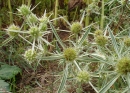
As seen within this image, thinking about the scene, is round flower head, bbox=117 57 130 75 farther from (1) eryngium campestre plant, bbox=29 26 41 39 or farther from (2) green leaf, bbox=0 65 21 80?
(2) green leaf, bbox=0 65 21 80

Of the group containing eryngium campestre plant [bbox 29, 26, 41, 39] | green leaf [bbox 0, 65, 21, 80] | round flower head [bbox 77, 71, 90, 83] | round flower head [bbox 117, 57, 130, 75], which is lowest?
green leaf [bbox 0, 65, 21, 80]

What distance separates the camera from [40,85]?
6.25 ft

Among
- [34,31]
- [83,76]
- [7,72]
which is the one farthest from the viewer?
[7,72]

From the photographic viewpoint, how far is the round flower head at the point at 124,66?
1073mm

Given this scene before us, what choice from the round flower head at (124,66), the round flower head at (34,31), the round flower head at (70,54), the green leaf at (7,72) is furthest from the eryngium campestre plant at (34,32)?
the green leaf at (7,72)

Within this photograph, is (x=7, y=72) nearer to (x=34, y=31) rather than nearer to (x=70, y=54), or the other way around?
(x=34, y=31)

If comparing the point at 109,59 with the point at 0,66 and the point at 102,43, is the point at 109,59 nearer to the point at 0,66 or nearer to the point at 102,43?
the point at 102,43

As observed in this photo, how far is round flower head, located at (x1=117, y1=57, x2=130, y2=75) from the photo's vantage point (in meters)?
1.07

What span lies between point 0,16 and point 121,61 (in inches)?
76.2

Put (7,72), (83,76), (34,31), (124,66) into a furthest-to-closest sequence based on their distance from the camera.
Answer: (7,72)
(34,31)
(83,76)
(124,66)

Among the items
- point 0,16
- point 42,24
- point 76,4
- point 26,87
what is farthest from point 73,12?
point 42,24

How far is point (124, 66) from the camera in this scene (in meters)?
1.07

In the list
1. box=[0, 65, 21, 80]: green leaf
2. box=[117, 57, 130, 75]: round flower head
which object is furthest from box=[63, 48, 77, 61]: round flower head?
box=[0, 65, 21, 80]: green leaf

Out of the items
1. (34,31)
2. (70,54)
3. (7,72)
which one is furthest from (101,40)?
(7,72)
